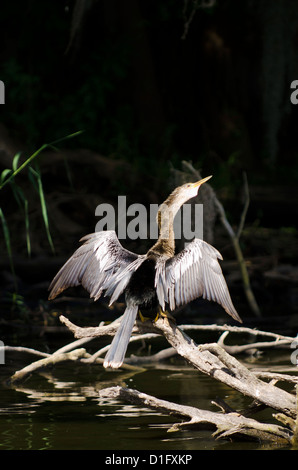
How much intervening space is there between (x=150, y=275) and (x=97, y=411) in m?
1.15

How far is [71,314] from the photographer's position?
941 centimetres

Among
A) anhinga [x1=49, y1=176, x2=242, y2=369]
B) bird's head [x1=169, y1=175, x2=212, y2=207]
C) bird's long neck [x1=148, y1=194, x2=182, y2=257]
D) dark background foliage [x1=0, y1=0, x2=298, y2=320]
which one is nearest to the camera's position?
anhinga [x1=49, y1=176, x2=242, y2=369]

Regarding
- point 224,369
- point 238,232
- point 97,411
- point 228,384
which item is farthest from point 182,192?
point 238,232

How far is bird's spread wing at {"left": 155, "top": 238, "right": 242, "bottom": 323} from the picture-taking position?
441 cm

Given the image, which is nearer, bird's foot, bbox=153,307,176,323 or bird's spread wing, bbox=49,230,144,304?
bird's foot, bbox=153,307,176,323

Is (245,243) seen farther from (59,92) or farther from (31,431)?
(31,431)

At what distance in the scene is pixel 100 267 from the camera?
477 cm

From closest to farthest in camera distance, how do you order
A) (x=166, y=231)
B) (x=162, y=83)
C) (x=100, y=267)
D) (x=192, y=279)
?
1. (x=192, y=279)
2. (x=100, y=267)
3. (x=166, y=231)
4. (x=162, y=83)

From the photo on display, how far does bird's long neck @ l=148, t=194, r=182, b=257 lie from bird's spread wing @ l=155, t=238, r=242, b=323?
0.26 m

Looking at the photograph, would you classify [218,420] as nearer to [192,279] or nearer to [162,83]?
[192,279]

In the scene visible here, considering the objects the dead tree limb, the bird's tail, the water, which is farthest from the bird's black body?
the dead tree limb

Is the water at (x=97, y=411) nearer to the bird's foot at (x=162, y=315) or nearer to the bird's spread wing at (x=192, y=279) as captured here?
the bird's foot at (x=162, y=315)

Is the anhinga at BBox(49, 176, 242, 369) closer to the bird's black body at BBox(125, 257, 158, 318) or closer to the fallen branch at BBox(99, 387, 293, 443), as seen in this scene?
the bird's black body at BBox(125, 257, 158, 318)
